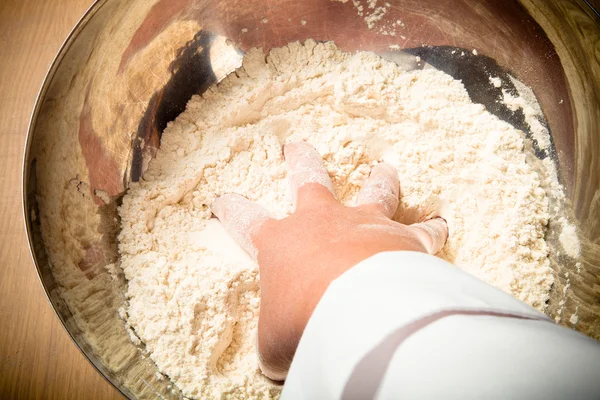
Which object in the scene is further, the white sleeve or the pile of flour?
the pile of flour

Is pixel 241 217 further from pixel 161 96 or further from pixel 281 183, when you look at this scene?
pixel 161 96

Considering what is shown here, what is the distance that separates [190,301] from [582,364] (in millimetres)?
566

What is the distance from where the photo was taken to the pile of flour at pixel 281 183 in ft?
2.31

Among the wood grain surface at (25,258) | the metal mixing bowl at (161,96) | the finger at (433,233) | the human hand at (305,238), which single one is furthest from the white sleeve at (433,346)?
the wood grain surface at (25,258)

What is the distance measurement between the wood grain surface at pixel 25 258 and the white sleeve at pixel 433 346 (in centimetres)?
57

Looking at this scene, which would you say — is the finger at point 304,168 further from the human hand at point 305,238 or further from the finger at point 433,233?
the finger at point 433,233

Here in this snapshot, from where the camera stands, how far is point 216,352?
702 millimetres

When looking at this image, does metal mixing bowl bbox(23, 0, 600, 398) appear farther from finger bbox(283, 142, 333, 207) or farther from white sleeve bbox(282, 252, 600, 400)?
white sleeve bbox(282, 252, 600, 400)

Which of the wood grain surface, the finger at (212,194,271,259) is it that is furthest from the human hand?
the wood grain surface

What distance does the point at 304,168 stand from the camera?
2.51 ft

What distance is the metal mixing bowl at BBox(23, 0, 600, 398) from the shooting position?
2.22 feet

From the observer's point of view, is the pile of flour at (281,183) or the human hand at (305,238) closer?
the human hand at (305,238)

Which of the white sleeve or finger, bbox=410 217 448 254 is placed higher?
finger, bbox=410 217 448 254

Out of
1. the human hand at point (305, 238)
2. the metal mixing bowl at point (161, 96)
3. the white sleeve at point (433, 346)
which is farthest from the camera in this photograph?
the metal mixing bowl at point (161, 96)
